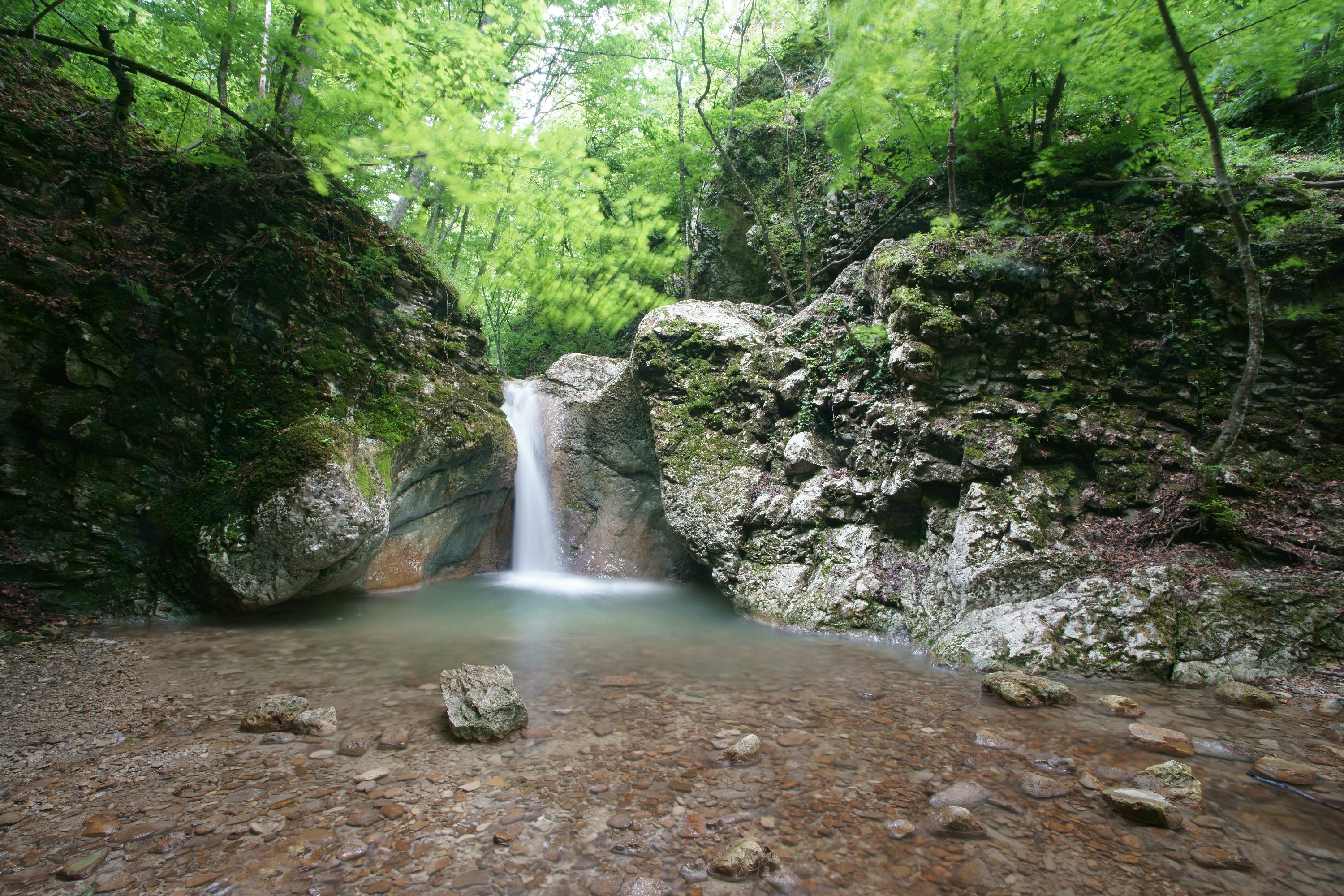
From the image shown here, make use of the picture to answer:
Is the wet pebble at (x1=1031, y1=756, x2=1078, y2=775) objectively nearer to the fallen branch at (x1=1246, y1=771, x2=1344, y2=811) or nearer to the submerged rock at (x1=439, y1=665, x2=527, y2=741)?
the fallen branch at (x1=1246, y1=771, x2=1344, y2=811)

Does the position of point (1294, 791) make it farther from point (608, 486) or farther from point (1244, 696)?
point (608, 486)

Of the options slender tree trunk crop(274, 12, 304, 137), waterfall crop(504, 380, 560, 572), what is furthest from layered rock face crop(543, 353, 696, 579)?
slender tree trunk crop(274, 12, 304, 137)

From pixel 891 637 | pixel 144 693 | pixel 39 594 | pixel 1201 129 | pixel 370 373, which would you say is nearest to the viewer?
pixel 144 693

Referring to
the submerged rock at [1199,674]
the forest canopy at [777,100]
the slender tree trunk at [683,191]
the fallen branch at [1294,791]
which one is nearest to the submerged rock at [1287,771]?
the fallen branch at [1294,791]

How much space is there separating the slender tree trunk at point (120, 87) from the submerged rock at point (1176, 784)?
10.1 meters

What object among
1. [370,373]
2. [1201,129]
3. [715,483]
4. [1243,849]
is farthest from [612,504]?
[1201,129]

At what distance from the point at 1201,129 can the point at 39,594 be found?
13.4 metres

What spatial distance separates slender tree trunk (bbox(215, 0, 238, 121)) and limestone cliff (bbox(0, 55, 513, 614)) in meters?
0.92

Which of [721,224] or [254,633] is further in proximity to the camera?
[721,224]

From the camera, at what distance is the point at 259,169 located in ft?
22.6

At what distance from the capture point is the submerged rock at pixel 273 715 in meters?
3.32

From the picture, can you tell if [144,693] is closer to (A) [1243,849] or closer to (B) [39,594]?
(B) [39,594]

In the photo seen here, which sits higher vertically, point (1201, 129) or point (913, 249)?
point (1201, 129)

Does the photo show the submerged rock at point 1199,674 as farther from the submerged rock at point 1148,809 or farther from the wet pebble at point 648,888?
the wet pebble at point 648,888
